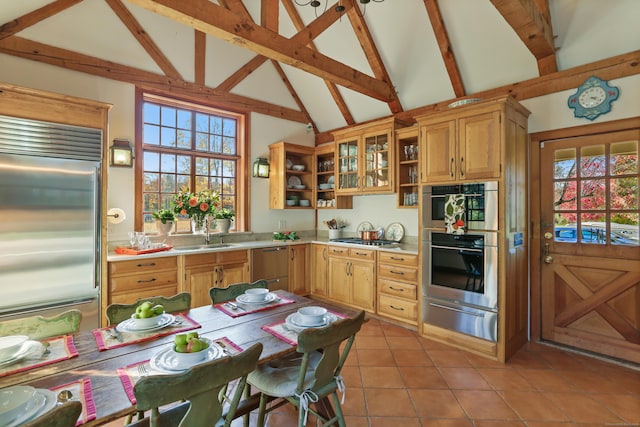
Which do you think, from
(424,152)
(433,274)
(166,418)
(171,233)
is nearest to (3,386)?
(166,418)

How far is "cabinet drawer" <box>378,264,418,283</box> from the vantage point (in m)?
3.62

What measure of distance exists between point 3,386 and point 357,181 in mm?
3894

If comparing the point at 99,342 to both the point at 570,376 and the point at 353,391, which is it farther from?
the point at 570,376

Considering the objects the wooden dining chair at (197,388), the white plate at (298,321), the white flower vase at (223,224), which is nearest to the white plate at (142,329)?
the wooden dining chair at (197,388)

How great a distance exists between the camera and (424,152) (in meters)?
3.44

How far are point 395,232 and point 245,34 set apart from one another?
3.11m

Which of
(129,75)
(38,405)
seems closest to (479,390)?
(38,405)

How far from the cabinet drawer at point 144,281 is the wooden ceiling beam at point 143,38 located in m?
2.53

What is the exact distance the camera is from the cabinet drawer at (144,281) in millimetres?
3055

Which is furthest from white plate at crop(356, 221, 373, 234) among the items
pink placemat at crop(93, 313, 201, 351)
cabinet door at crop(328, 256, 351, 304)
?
pink placemat at crop(93, 313, 201, 351)

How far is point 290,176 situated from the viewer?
5.22 metres

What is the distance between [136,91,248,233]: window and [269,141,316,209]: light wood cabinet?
0.47 metres

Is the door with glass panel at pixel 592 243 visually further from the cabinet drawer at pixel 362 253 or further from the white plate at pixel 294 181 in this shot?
the white plate at pixel 294 181

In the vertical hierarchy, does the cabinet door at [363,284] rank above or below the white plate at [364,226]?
below
